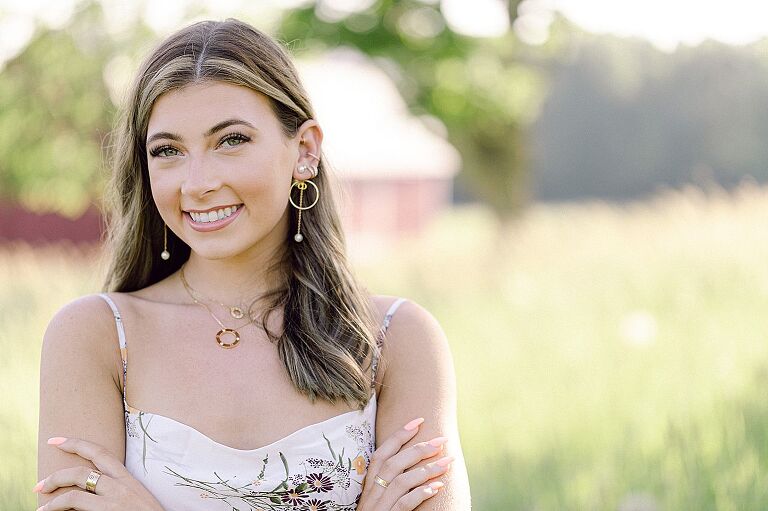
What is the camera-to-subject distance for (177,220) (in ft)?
7.29

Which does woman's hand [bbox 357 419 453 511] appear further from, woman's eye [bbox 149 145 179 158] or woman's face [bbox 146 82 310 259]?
woman's eye [bbox 149 145 179 158]

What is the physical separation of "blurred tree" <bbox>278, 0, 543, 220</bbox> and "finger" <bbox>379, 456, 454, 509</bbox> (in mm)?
9960

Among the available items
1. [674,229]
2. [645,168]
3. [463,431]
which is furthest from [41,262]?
[645,168]

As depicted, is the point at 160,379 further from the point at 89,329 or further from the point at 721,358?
the point at 721,358

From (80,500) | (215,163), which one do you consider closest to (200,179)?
(215,163)

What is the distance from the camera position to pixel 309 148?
2400 mm

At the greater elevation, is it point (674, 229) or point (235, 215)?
point (674, 229)

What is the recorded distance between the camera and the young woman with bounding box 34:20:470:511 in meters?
2.14

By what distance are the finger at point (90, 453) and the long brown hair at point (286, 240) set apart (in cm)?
43

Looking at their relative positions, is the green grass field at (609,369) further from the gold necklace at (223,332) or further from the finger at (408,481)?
the finger at (408,481)

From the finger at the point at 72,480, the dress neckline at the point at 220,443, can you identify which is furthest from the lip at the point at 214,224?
the finger at the point at 72,480

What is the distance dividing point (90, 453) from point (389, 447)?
2.10 feet

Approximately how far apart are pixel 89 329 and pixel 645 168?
129 ft

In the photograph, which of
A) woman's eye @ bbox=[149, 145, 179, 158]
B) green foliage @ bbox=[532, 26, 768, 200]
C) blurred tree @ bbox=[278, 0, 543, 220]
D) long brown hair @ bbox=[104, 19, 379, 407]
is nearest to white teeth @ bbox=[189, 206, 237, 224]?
woman's eye @ bbox=[149, 145, 179, 158]
